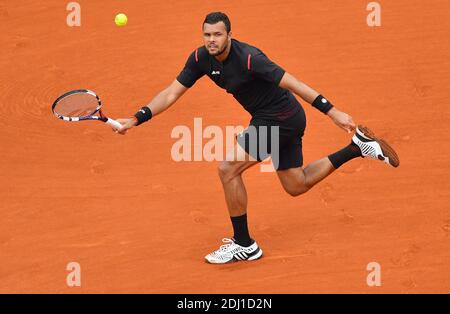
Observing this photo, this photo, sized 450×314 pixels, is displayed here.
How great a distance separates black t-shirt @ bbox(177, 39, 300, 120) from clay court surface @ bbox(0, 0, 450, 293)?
1445 mm

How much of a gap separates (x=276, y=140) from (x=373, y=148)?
104 cm

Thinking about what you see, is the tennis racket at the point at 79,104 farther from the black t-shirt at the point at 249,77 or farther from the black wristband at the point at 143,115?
the black t-shirt at the point at 249,77

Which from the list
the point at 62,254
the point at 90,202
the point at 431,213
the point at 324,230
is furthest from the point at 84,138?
the point at 431,213

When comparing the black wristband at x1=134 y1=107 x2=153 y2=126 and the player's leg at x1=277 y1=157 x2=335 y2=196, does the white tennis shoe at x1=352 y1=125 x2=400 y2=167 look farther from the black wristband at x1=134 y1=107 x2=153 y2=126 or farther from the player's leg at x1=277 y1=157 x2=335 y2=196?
the black wristband at x1=134 y1=107 x2=153 y2=126

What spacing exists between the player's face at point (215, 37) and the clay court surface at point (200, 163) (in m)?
2.08

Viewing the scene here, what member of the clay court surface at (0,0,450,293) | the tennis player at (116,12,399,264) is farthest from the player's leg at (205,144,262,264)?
the clay court surface at (0,0,450,293)

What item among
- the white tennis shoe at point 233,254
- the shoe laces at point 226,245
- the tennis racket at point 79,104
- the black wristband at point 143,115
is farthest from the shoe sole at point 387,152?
the tennis racket at point 79,104

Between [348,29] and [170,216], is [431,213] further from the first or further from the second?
[348,29]

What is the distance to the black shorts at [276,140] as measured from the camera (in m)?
Result: 9.85

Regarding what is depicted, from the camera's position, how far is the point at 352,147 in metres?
10.4

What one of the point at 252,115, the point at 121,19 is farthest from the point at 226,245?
the point at 121,19

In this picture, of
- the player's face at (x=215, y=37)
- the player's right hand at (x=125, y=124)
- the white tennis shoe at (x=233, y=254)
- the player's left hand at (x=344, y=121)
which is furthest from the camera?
the white tennis shoe at (x=233, y=254)

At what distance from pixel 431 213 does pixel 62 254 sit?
384cm

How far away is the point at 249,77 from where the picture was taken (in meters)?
9.68
